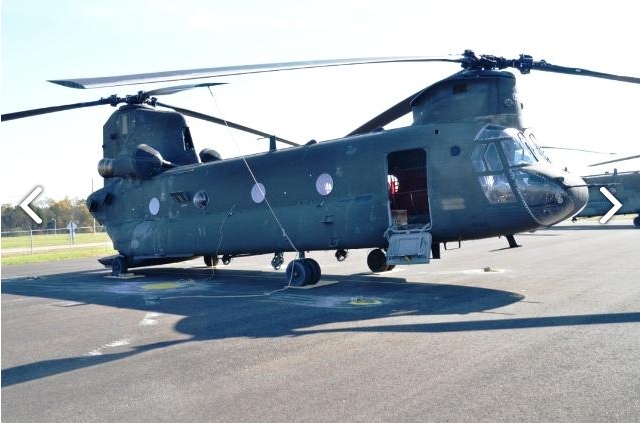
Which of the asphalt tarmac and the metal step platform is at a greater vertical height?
→ the metal step platform

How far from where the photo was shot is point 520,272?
1498cm

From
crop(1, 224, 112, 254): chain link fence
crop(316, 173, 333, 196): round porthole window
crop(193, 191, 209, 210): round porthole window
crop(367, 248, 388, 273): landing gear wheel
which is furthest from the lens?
crop(1, 224, 112, 254): chain link fence

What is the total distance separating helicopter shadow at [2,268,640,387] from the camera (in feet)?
27.4

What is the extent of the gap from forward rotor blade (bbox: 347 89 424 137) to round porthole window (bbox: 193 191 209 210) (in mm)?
4680

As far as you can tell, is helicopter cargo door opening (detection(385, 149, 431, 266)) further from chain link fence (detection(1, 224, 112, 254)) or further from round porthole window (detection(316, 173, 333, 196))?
chain link fence (detection(1, 224, 112, 254))

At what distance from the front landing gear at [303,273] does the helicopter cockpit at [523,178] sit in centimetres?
441

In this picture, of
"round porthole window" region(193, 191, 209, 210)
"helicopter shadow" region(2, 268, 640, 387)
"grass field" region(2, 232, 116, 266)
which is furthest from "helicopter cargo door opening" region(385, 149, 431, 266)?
"grass field" region(2, 232, 116, 266)

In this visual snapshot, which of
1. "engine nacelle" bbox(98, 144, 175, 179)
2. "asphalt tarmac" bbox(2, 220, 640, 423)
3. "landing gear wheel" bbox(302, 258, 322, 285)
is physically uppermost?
"engine nacelle" bbox(98, 144, 175, 179)

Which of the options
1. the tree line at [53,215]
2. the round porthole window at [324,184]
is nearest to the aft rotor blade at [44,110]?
the round porthole window at [324,184]

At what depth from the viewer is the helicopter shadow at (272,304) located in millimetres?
8359

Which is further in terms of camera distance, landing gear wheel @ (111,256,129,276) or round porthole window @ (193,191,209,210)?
landing gear wheel @ (111,256,129,276)

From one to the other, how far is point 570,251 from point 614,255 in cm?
226

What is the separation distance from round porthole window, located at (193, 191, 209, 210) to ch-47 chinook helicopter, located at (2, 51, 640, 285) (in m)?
0.03

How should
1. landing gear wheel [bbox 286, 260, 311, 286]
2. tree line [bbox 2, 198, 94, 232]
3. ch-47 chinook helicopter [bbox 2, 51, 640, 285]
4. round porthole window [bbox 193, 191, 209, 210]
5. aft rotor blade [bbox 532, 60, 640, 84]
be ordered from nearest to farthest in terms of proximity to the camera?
aft rotor blade [bbox 532, 60, 640, 84] < ch-47 chinook helicopter [bbox 2, 51, 640, 285] < landing gear wheel [bbox 286, 260, 311, 286] < round porthole window [bbox 193, 191, 209, 210] < tree line [bbox 2, 198, 94, 232]
